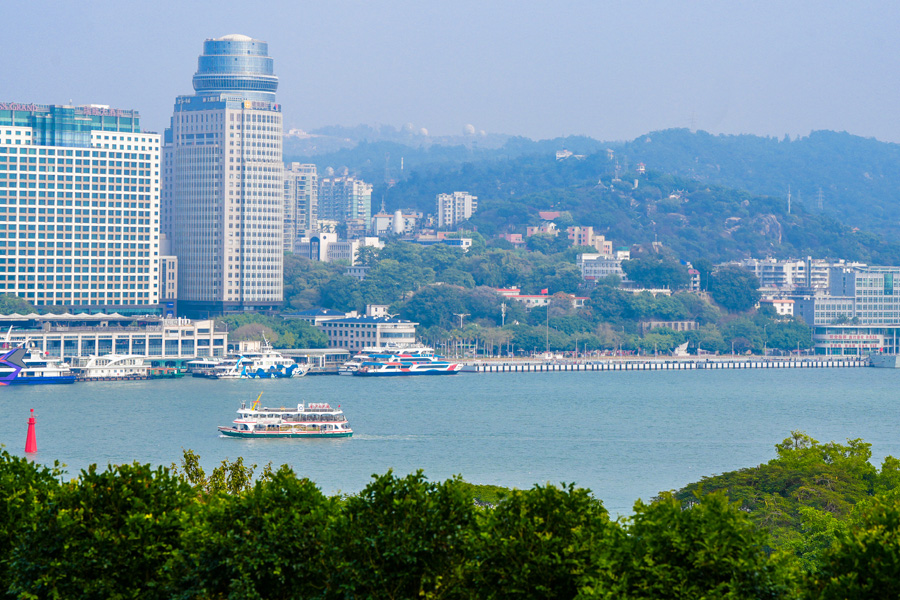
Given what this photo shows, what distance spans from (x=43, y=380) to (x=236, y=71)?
3575 cm

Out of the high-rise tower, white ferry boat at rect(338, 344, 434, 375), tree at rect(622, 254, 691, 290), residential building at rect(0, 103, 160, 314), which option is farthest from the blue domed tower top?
tree at rect(622, 254, 691, 290)

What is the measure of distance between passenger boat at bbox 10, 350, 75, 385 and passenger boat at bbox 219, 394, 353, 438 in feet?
69.0

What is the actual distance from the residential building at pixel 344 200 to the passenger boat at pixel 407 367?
88509mm

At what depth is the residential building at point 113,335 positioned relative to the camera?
66125mm

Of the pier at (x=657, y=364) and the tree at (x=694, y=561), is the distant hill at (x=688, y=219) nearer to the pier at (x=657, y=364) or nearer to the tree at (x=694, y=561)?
the pier at (x=657, y=364)

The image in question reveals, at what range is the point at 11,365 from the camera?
6006 centimetres

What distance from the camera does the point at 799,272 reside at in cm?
11725

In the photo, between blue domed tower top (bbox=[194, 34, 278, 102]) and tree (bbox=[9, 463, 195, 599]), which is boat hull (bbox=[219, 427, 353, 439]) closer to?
tree (bbox=[9, 463, 195, 599])

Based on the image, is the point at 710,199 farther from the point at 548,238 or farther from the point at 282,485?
the point at 282,485

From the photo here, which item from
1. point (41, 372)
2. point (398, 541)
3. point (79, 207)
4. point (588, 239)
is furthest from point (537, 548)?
point (588, 239)

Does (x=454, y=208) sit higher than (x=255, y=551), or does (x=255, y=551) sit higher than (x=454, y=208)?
(x=454, y=208)

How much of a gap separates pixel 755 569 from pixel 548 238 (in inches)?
4677

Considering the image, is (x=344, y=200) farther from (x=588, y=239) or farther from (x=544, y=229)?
(x=588, y=239)

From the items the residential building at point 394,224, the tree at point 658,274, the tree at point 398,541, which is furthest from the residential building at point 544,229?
the tree at point 398,541
